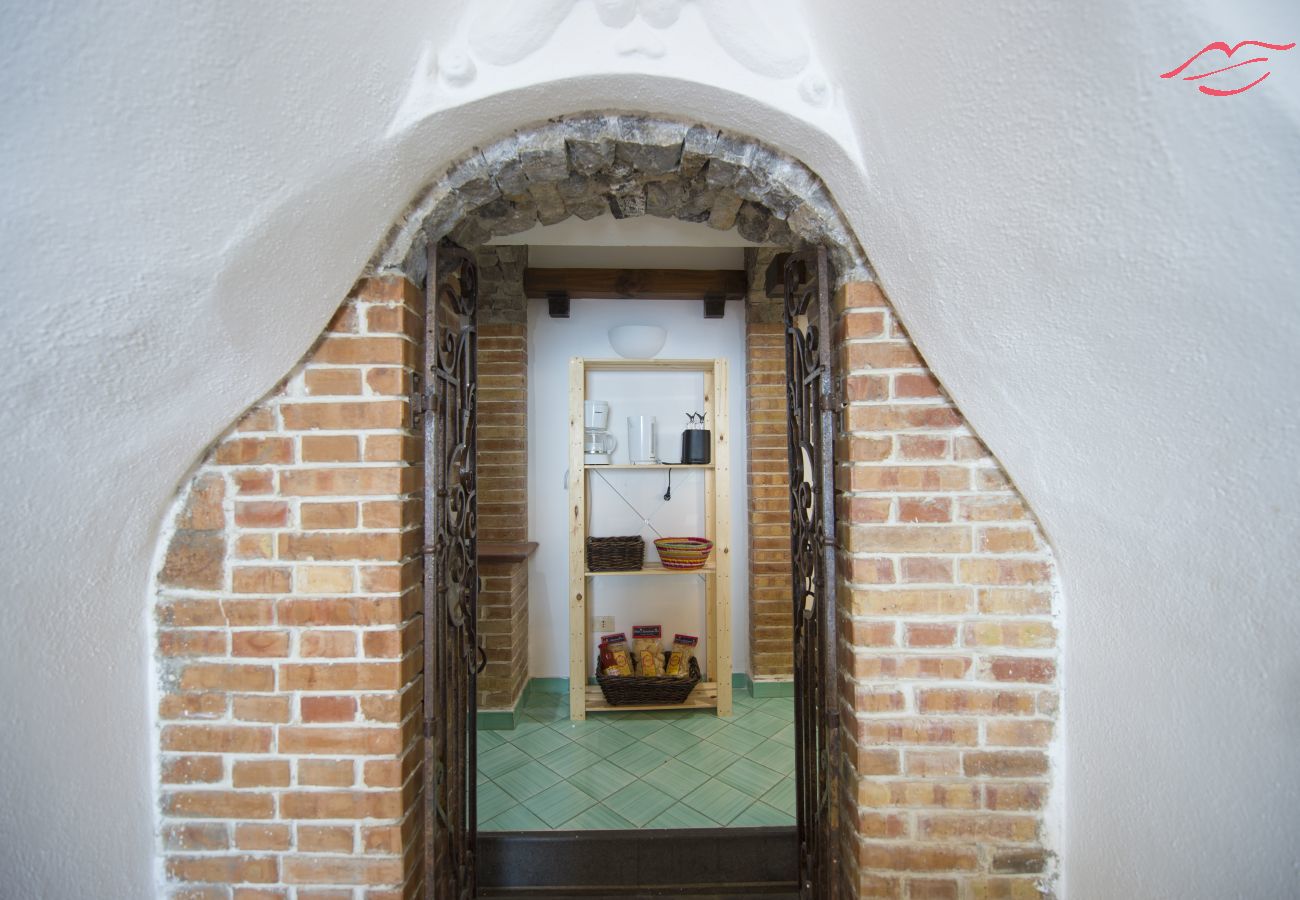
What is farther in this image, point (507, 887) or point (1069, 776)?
point (507, 887)

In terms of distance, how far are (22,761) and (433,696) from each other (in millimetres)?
674

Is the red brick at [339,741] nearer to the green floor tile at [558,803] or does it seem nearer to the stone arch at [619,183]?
the stone arch at [619,183]

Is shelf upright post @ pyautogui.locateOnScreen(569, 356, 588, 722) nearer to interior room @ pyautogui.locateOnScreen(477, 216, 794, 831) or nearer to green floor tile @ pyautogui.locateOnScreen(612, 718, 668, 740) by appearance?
interior room @ pyautogui.locateOnScreen(477, 216, 794, 831)

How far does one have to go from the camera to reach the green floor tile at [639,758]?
250 cm

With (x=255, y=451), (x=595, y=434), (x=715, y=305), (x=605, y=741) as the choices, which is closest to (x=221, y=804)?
(x=255, y=451)

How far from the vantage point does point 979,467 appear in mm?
1203

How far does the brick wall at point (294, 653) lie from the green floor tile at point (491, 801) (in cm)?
110

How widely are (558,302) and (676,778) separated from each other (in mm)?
2532

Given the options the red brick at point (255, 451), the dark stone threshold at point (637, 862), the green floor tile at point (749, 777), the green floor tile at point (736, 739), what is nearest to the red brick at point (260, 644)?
the red brick at point (255, 451)

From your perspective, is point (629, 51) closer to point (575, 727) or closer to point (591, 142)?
point (591, 142)

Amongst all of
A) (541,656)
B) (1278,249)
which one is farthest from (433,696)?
(541,656)

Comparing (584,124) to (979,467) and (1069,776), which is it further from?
(1069,776)

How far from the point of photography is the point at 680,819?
212 centimetres

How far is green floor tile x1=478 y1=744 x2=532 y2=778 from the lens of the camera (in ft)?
8.28
